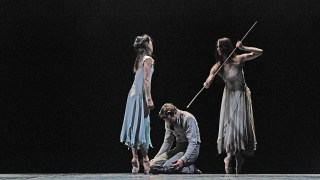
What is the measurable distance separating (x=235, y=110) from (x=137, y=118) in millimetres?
811

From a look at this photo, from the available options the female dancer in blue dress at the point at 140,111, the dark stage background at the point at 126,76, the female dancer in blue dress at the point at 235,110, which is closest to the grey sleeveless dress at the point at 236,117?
the female dancer in blue dress at the point at 235,110

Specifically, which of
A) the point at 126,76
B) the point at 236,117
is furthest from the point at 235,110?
the point at 126,76

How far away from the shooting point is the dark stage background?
540 cm

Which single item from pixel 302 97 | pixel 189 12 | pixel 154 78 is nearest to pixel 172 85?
pixel 154 78

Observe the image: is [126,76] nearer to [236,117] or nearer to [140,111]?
[140,111]

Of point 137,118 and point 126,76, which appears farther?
point 126,76

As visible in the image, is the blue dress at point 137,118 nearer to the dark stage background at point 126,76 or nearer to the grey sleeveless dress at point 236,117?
the grey sleeveless dress at point 236,117

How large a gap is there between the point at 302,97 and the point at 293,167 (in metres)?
0.69

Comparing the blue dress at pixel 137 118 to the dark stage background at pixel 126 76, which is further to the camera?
the dark stage background at pixel 126 76

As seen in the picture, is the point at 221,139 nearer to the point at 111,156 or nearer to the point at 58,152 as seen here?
the point at 111,156

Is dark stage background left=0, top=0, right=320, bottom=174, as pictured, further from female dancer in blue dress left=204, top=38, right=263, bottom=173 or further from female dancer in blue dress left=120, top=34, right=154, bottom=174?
female dancer in blue dress left=120, top=34, right=154, bottom=174

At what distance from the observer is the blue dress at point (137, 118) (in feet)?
14.8

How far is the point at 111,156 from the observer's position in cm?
552

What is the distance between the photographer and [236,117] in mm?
4605
